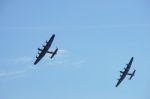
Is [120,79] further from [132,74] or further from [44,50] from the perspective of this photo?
[44,50]

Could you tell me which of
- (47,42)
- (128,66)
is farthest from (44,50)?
(128,66)

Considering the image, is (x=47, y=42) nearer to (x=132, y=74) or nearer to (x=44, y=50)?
(x=44, y=50)

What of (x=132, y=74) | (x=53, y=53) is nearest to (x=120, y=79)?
(x=132, y=74)

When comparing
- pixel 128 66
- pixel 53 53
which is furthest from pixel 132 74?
pixel 53 53

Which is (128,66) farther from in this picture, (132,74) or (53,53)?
(53,53)

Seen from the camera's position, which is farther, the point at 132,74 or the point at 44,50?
the point at 132,74

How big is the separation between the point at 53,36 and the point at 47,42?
3198 mm

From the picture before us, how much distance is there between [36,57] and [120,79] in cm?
3887

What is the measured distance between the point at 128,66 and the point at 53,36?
33419 millimetres

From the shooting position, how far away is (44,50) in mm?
171500

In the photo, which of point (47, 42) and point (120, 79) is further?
point (120, 79)

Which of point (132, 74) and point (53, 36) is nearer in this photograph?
point (53, 36)

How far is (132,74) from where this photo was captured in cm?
18838

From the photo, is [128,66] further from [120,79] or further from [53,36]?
[53,36]
